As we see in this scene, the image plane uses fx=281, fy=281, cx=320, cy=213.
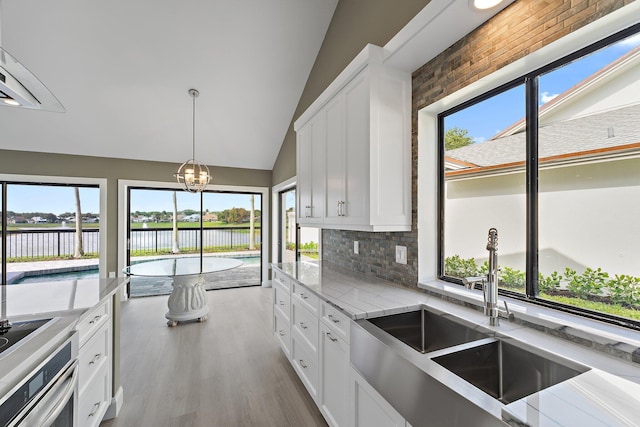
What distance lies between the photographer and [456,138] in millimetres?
2010

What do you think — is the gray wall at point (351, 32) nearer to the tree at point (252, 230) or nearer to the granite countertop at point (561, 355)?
the tree at point (252, 230)

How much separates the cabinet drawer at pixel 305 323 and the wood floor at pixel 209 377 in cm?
51

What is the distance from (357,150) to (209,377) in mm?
2402

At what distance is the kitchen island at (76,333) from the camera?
1.04 metres

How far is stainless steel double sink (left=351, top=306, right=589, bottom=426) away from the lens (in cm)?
100

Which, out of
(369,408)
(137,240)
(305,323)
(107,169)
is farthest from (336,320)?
(107,169)

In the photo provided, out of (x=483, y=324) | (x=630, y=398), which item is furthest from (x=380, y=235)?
(x=630, y=398)

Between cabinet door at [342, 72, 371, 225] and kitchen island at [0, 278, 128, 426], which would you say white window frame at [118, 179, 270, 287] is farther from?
cabinet door at [342, 72, 371, 225]

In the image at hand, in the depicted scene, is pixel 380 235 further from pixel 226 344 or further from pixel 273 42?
pixel 273 42

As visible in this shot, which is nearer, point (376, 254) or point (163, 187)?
point (376, 254)

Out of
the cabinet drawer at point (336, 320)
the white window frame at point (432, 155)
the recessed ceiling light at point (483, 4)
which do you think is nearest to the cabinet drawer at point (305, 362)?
the cabinet drawer at point (336, 320)

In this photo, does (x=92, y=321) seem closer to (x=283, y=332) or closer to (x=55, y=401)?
(x=55, y=401)

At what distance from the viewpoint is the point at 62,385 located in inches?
48.8

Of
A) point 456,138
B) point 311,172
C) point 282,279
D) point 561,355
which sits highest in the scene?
point 456,138
